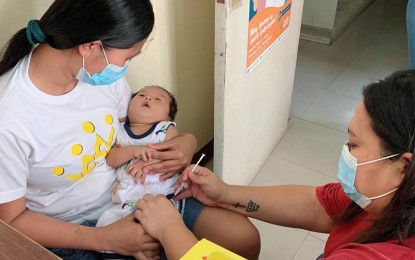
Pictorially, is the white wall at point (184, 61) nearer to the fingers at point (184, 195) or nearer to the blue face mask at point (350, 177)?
the fingers at point (184, 195)

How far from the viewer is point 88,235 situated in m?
1.11

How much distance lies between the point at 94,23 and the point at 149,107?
479 mm

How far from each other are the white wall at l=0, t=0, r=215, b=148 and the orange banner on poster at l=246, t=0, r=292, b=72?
11.4 inches

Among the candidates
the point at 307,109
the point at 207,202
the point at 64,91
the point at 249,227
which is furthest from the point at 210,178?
the point at 307,109

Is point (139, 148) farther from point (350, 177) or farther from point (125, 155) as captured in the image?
point (350, 177)

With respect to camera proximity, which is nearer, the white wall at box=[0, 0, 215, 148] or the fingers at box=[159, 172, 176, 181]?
the fingers at box=[159, 172, 176, 181]

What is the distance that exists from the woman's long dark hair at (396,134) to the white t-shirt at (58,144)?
2.32ft

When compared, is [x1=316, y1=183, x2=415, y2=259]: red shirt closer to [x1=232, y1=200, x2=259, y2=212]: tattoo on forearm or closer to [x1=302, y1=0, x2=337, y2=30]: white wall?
[x1=232, y1=200, x2=259, y2=212]: tattoo on forearm

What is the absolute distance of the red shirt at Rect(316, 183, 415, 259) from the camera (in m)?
0.81

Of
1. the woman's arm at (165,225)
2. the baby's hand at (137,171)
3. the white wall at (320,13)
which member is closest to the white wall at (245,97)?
the baby's hand at (137,171)

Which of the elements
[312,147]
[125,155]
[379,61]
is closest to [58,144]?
[125,155]

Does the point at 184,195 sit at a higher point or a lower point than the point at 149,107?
lower

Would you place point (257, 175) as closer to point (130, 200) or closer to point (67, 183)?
point (130, 200)

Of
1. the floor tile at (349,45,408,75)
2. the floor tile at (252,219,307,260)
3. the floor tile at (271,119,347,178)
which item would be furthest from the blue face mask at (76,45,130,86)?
the floor tile at (349,45,408,75)
